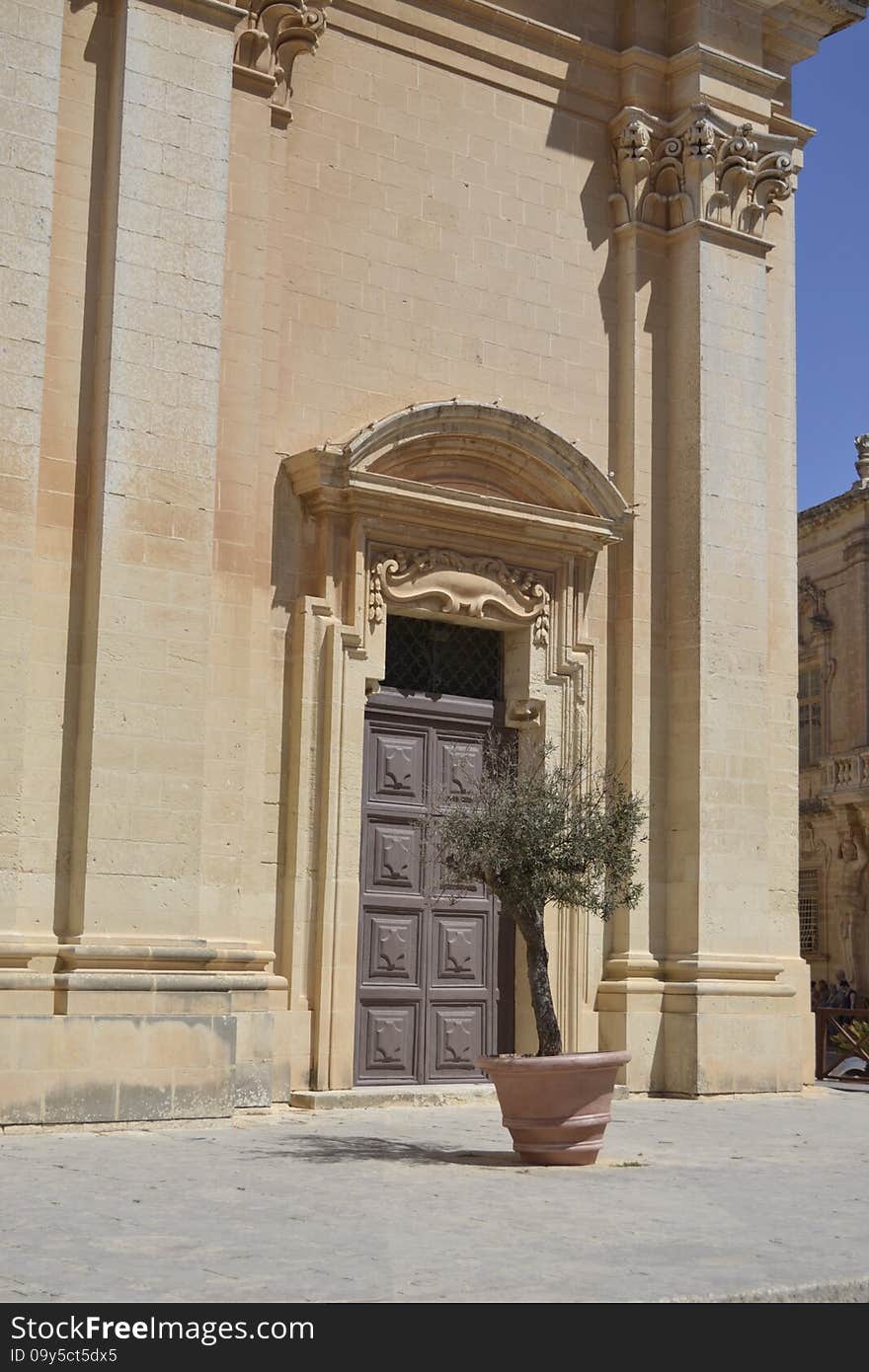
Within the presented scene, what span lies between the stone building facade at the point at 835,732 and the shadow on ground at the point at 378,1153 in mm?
25774

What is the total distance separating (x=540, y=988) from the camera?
997 cm

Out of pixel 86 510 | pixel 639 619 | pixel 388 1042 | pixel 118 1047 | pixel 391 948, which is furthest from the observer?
pixel 639 619

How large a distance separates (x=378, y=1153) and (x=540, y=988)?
1290mm

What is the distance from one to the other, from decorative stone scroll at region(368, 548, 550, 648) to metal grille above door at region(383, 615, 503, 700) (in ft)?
1.15

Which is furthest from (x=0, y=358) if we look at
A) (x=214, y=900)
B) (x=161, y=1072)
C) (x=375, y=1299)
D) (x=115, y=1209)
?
(x=375, y=1299)

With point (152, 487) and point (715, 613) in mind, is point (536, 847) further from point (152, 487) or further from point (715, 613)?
point (715, 613)

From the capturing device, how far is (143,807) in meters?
11.2

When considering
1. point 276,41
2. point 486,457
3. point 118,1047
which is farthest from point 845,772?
point 118,1047

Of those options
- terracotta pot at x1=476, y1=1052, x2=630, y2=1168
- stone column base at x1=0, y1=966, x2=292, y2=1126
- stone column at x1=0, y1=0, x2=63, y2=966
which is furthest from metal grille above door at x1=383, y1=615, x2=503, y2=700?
terracotta pot at x1=476, y1=1052, x2=630, y2=1168

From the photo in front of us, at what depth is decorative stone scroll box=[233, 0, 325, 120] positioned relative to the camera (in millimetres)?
12820

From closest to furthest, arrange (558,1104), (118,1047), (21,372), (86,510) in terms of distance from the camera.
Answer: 1. (558,1104)
2. (118,1047)
3. (21,372)
4. (86,510)

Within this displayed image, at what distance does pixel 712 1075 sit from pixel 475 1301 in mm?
8884

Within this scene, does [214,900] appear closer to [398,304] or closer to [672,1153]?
[672,1153]

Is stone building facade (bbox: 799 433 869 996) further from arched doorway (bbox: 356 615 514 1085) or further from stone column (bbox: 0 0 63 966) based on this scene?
stone column (bbox: 0 0 63 966)
